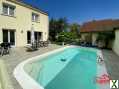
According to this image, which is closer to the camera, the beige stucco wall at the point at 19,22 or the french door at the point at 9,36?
the beige stucco wall at the point at 19,22

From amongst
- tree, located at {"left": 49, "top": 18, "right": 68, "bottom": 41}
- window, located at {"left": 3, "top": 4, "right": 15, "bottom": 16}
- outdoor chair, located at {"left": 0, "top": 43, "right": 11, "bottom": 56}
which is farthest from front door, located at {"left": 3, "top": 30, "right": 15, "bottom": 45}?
tree, located at {"left": 49, "top": 18, "right": 68, "bottom": 41}

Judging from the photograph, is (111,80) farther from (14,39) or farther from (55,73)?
(14,39)

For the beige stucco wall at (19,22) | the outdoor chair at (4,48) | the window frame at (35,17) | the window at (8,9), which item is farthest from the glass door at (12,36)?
the window frame at (35,17)

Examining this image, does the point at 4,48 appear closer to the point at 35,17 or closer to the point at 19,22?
the point at 19,22

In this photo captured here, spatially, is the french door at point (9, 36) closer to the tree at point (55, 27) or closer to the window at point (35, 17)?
the window at point (35, 17)

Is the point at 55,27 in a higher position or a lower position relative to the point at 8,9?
lower

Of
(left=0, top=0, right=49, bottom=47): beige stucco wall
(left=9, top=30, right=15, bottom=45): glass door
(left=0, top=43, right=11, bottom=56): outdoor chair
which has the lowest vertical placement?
(left=0, top=43, right=11, bottom=56): outdoor chair

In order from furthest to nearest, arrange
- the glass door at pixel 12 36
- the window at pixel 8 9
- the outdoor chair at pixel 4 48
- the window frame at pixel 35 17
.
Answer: the window frame at pixel 35 17
the glass door at pixel 12 36
the window at pixel 8 9
the outdoor chair at pixel 4 48

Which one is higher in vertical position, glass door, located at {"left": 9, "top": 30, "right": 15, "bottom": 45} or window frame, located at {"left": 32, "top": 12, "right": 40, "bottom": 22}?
window frame, located at {"left": 32, "top": 12, "right": 40, "bottom": 22}

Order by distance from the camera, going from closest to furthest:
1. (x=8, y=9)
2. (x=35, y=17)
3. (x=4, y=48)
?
(x=4, y=48) < (x=8, y=9) < (x=35, y=17)

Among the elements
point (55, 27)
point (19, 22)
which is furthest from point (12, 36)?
point (55, 27)

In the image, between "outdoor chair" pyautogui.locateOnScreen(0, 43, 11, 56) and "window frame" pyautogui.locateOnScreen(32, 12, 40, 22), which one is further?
"window frame" pyautogui.locateOnScreen(32, 12, 40, 22)

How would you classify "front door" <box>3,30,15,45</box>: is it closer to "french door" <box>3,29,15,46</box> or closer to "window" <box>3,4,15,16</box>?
"french door" <box>3,29,15,46</box>

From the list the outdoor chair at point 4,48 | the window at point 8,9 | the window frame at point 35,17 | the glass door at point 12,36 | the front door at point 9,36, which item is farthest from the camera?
the window frame at point 35,17
